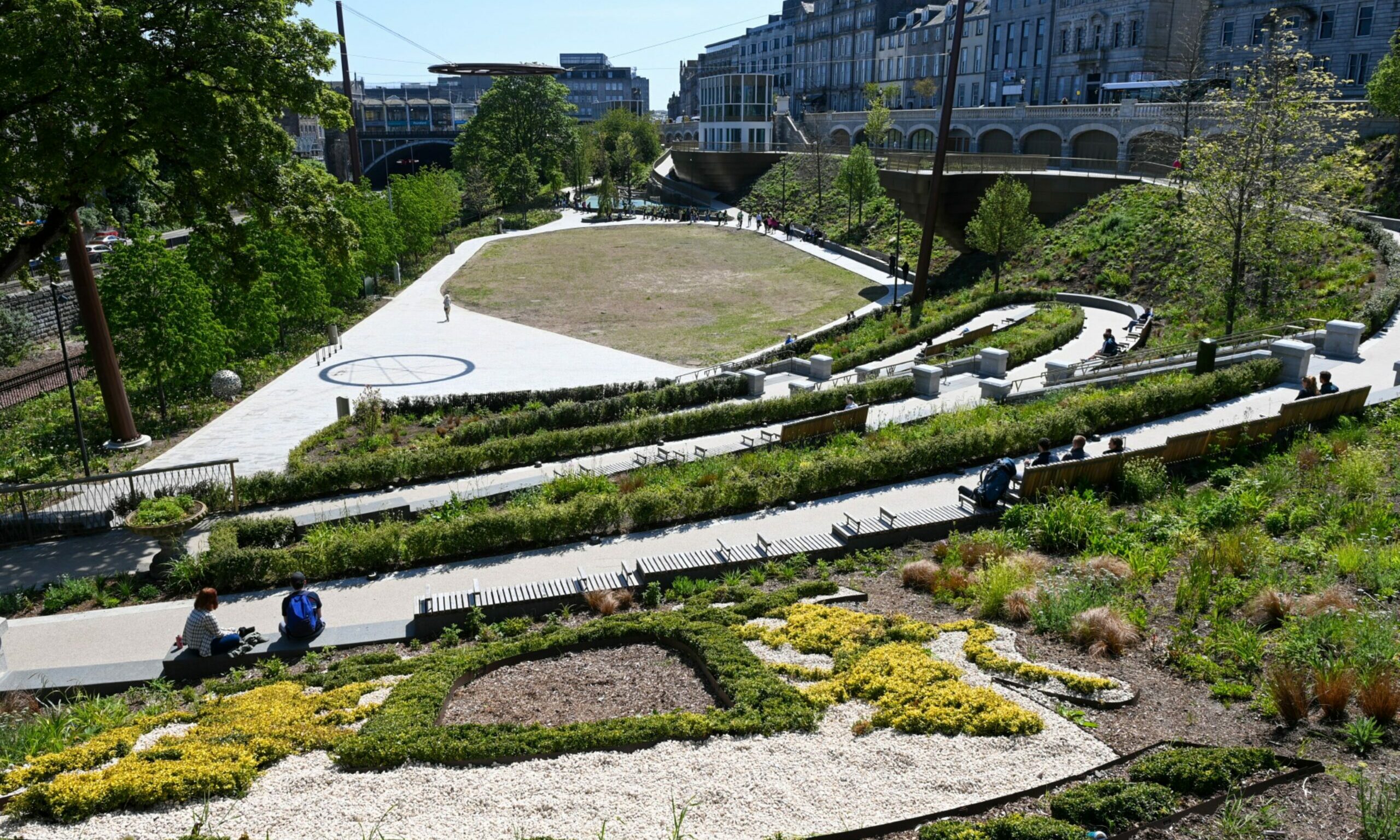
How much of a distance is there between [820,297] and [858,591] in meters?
31.9

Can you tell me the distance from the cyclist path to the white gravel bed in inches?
210

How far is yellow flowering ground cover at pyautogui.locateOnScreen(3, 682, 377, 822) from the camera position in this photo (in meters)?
7.18

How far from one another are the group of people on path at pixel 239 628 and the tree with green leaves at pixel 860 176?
46911 mm

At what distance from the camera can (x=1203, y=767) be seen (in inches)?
268

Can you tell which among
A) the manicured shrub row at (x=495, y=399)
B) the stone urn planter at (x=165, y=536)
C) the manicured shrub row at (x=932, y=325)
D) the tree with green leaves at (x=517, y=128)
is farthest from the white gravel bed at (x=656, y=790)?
the tree with green leaves at (x=517, y=128)

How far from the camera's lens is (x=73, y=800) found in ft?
23.3

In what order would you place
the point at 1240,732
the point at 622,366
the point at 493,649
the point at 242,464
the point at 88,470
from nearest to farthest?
1. the point at 1240,732
2. the point at 493,649
3. the point at 88,470
4. the point at 242,464
5. the point at 622,366

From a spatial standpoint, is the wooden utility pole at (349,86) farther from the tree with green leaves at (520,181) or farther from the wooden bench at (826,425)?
the wooden bench at (826,425)

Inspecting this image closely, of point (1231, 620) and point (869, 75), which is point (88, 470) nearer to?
point (1231, 620)

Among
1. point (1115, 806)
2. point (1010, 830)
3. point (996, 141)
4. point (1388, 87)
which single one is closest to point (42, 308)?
point (1010, 830)

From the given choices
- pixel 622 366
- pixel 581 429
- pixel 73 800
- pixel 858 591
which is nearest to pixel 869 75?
pixel 622 366

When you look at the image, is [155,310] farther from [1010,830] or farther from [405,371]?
[1010,830]

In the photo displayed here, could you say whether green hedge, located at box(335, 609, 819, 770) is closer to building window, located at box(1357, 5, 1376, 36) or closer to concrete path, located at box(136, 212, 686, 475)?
concrete path, located at box(136, 212, 686, 475)

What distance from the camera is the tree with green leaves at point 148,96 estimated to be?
49.9 ft
